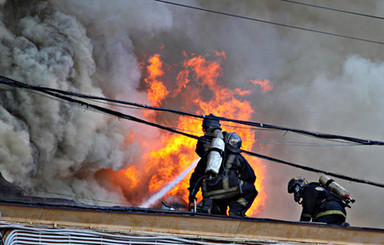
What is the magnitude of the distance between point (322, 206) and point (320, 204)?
0.28 ft

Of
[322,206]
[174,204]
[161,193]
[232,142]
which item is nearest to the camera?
[174,204]

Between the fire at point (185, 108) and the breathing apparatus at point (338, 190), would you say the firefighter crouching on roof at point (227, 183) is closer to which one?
the breathing apparatus at point (338, 190)

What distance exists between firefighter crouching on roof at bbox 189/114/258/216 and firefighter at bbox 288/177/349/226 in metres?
1.10

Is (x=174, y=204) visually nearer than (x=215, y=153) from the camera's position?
No

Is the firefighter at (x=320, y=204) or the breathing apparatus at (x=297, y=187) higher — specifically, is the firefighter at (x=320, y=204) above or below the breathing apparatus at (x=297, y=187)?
below

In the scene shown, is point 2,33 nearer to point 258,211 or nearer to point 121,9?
point 121,9

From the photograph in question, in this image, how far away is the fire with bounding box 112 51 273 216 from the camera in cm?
2411

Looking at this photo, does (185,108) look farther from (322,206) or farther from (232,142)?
(322,206)

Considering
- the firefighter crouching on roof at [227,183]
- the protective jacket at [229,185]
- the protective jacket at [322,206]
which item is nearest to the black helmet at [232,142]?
the firefighter crouching on roof at [227,183]

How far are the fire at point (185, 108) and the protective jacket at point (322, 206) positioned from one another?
1338 cm

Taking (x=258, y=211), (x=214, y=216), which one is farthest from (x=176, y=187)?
(x=214, y=216)

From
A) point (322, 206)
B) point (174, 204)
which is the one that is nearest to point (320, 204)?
point (322, 206)

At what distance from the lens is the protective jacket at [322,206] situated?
9.69m

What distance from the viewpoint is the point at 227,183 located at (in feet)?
32.9
